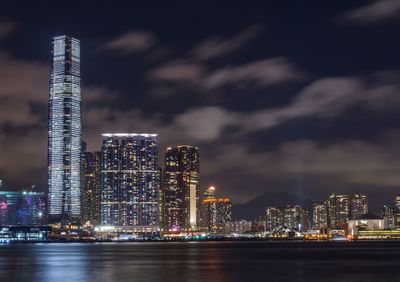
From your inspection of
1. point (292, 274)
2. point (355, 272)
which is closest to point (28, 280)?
point (292, 274)

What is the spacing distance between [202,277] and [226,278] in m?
2.84

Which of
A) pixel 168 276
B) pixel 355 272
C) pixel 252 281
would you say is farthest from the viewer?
pixel 355 272

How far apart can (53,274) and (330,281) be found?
32101mm

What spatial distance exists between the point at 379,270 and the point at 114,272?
1322 inches

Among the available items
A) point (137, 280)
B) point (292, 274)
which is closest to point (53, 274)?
point (137, 280)

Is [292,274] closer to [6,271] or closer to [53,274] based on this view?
[53,274]

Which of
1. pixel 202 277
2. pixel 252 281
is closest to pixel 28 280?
pixel 202 277

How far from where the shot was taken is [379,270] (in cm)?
8425

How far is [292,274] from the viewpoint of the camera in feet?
254

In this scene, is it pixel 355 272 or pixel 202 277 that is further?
pixel 355 272

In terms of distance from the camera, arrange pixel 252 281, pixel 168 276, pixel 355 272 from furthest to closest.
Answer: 1. pixel 355 272
2. pixel 168 276
3. pixel 252 281

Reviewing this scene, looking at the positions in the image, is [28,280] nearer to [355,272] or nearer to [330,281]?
[330,281]

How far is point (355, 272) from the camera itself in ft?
264

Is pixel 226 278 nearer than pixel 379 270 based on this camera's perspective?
Yes
